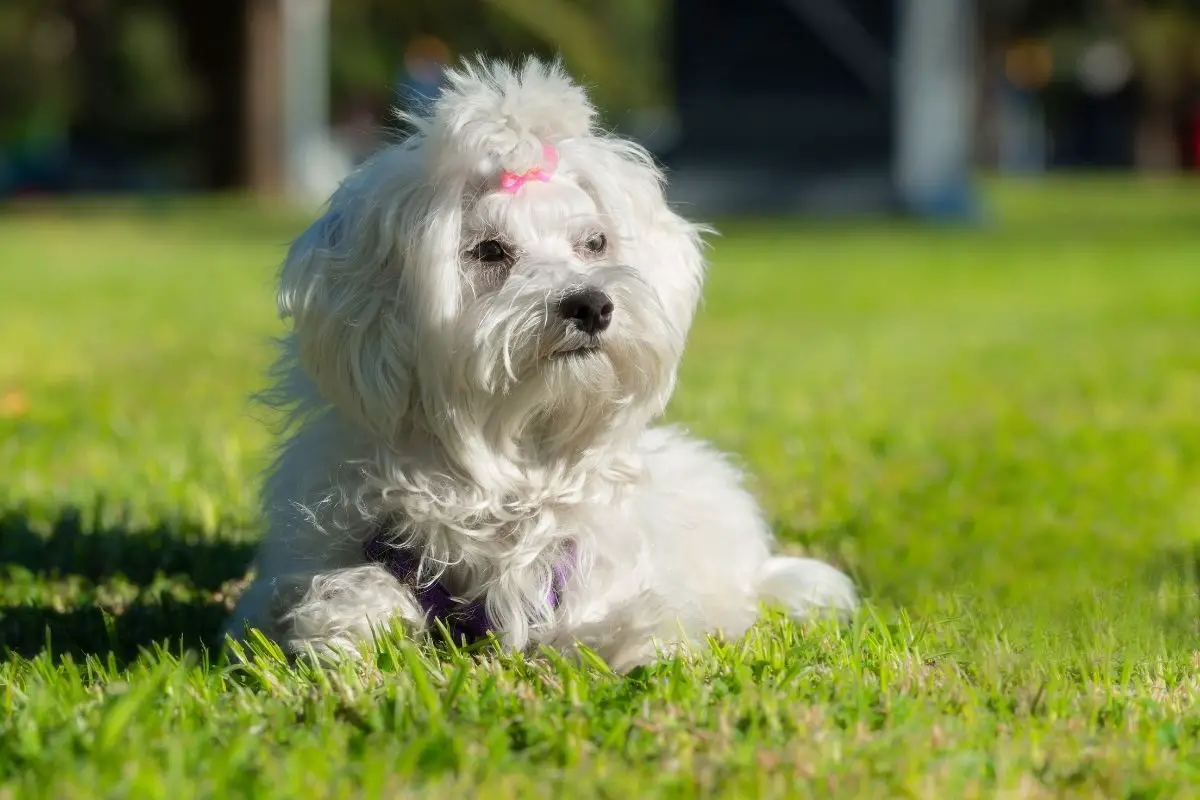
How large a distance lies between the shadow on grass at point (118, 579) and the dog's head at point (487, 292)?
85 cm

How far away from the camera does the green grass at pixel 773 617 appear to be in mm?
2691

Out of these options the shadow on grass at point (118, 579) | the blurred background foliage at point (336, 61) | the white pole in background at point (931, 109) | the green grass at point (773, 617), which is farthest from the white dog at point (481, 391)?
the blurred background foliage at point (336, 61)

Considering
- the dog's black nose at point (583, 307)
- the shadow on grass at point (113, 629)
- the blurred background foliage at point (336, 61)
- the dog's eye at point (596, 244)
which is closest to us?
the dog's black nose at point (583, 307)

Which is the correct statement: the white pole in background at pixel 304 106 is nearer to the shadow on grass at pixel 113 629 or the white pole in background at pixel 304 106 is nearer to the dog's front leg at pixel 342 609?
the shadow on grass at pixel 113 629

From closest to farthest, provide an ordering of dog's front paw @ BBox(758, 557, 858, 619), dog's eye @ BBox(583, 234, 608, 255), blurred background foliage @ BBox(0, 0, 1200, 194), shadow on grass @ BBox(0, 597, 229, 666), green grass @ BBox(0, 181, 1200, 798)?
green grass @ BBox(0, 181, 1200, 798)
dog's eye @ BBox(583, 234, 608, 255)
shadow on grass @ BBox(0, 597, 229, 666)
dog's front paw @ BBox(758, 557, 858, 619)
blurred background foliage @ BBox(0, 0, 1200, 194)

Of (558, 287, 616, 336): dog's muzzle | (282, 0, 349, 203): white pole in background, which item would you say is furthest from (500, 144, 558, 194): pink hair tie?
(282, 0, 349, 203): white pole in background

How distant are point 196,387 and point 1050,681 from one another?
18.8ft

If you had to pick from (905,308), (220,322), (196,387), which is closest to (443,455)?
(196,387)

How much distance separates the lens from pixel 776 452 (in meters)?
6.54

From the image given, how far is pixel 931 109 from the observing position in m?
23.2

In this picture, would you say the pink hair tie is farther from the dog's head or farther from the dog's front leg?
the dog's front leg

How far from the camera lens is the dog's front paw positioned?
4.05 m

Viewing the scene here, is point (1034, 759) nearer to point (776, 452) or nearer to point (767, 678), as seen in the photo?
point (767, 678)

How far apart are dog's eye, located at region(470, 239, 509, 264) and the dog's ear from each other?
172mm
